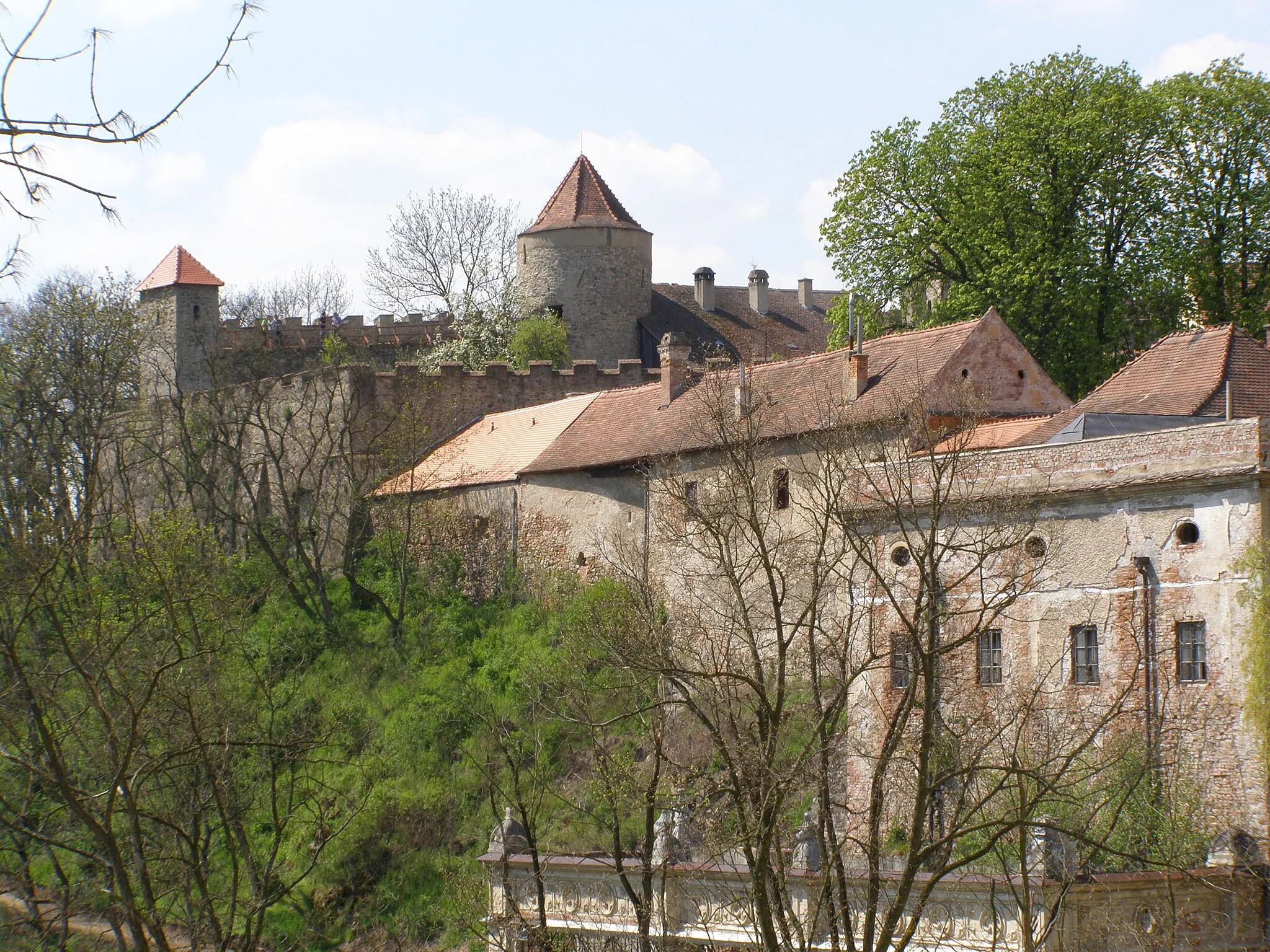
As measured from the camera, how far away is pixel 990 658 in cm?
2014

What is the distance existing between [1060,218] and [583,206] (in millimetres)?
16390

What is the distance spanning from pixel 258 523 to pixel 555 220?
1489 cm

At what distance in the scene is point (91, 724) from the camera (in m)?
18.2

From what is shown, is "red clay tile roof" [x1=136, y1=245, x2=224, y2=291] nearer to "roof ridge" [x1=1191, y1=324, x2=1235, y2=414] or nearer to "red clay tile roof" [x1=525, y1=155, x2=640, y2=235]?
"red clay tile roof" [x1=525, y1=155, x2=640, y2=235]

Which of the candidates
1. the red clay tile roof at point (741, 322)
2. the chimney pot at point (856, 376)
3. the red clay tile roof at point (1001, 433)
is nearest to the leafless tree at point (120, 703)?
the chimney pot at point (856, 376)

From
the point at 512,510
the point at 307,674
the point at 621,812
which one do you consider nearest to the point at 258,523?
the point at 307,674

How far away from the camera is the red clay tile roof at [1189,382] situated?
2150cm

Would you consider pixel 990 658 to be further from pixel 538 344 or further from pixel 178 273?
pixel 178 273

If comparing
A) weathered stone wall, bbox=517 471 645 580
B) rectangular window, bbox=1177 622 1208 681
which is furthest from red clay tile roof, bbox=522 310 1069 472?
rectangular window, bbox=1177 622 1208 681

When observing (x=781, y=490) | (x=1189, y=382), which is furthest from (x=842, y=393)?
(x=1189, y=382)

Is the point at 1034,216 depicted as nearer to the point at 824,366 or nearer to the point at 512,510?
the point at 824,366

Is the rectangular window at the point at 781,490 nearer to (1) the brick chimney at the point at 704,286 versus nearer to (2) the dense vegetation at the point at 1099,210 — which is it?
(2) the dense vegetation at the point at 1099,210

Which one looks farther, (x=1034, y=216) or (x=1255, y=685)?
(x=1034, y=216)

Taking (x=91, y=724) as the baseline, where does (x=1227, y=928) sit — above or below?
below
